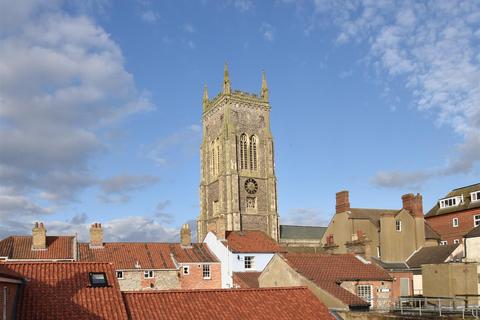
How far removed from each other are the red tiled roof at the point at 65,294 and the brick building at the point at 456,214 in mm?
49492

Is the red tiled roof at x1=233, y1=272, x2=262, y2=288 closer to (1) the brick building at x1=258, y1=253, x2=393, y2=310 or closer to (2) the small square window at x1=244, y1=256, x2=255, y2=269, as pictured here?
(2) the small square window at x1=244, y1=256, x2=255, y2=269

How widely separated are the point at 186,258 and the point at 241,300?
28.9 metres

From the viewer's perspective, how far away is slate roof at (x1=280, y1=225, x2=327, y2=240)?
94088 millimetres

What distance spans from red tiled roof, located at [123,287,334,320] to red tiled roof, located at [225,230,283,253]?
2796 centimetres

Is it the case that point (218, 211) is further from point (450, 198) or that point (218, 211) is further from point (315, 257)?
point (315, 257)

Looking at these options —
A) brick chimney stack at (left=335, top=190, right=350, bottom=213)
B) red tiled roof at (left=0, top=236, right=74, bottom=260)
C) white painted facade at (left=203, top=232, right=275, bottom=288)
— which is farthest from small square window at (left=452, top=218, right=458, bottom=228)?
red tiled roof at (left=0, top=236, right=74, bottom=260)

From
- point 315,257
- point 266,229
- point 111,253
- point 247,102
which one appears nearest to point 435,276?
point 315,257

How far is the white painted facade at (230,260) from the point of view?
53.5 m

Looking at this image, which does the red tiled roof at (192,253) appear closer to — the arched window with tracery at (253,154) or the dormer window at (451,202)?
the dormer window at (451,202)

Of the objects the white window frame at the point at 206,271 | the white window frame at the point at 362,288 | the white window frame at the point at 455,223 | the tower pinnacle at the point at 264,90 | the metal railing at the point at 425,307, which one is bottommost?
the metal railing at the point at 425,307

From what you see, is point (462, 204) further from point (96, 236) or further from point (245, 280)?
point (96, 236)

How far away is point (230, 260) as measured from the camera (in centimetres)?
5384

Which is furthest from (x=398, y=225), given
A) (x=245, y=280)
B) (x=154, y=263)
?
(x=154, y=263)

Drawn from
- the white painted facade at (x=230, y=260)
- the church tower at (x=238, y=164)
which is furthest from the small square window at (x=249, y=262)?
the church tower at (x=238, y=164)
